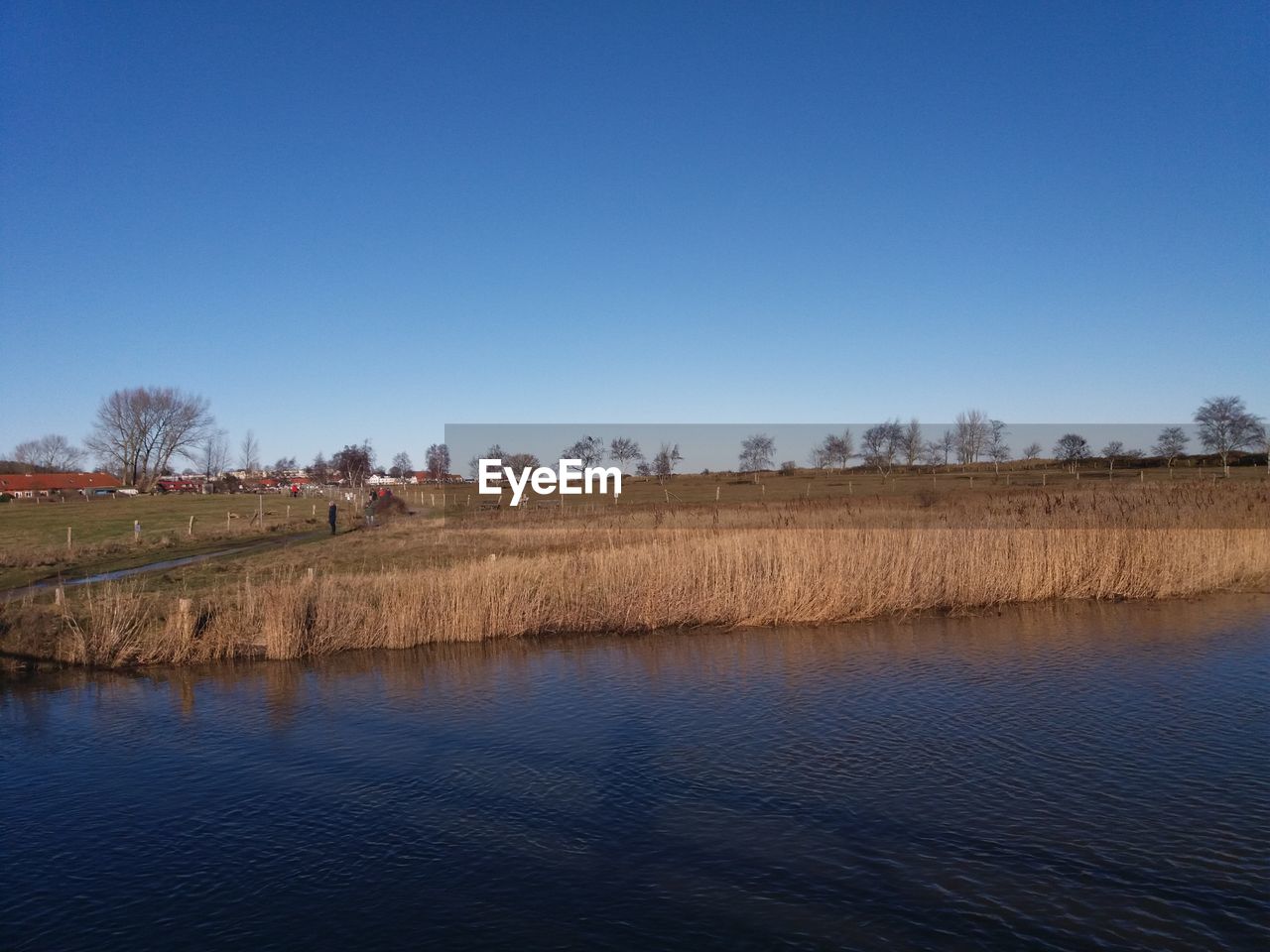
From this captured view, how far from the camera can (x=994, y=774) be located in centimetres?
838

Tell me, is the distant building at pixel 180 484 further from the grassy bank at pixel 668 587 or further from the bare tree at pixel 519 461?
the grassy bank at pixel 668 587

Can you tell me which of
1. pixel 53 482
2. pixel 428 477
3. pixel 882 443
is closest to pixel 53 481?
pixel 53 482

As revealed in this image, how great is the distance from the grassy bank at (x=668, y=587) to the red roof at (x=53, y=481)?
89.7m

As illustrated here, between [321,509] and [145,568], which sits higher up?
[321,509]

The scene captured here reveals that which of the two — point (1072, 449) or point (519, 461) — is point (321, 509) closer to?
point (519, 461)

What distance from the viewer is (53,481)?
10094 cm

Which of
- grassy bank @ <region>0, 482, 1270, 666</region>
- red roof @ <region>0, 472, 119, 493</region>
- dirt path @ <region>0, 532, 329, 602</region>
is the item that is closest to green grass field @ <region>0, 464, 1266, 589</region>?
dirt path @ <region>0, 532, 329, 602</region>

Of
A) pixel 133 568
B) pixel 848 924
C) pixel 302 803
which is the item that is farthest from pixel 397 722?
pixel 133 568

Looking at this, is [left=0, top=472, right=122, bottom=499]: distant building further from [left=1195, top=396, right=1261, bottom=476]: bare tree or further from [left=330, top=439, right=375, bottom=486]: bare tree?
[left=1195, top=396, right=1261, bottom=476]: bare tree

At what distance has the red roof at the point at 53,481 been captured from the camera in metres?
94.4

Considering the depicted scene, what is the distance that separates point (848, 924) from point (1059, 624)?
37.7 feet

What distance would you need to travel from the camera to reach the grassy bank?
547 inches

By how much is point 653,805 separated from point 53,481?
114 m

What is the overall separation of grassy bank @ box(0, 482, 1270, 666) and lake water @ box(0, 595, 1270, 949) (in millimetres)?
1105
